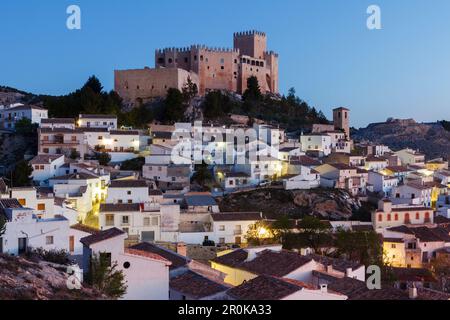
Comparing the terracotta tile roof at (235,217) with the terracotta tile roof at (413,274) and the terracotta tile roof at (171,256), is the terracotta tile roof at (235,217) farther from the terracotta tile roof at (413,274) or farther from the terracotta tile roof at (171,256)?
the terracotta tile roof at (171,256)

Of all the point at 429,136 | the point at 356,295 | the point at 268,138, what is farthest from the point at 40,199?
the point at 429,136

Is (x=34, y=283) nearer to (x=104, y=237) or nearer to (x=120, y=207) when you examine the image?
(x=104, y=237)

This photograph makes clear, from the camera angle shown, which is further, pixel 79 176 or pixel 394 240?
pixel 79 176

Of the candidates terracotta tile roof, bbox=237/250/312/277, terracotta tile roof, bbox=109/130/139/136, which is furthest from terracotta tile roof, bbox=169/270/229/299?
terracotta tile roof, bbox=109/130/139/136

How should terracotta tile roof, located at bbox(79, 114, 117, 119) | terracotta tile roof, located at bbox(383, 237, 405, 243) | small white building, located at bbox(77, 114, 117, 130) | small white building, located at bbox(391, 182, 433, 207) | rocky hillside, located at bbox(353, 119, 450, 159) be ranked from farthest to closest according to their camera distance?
rocky hillside, located at bbox(353, 119, 450, 159) < terracotta tile roof, located at bbox(79, 114, 117, 119) < small white building, located at bbox(77, 114, 117, 130) < small white building, located at bbox(391, 182, 433, 207) < terracotta tile roof, located at bbox(383, 237, 405, 243)

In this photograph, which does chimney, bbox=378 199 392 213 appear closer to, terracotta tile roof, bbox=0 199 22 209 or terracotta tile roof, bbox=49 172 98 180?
terracotta tile roof, bbox=49 172 98 180

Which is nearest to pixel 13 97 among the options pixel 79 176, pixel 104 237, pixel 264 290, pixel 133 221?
pixel 79 176
